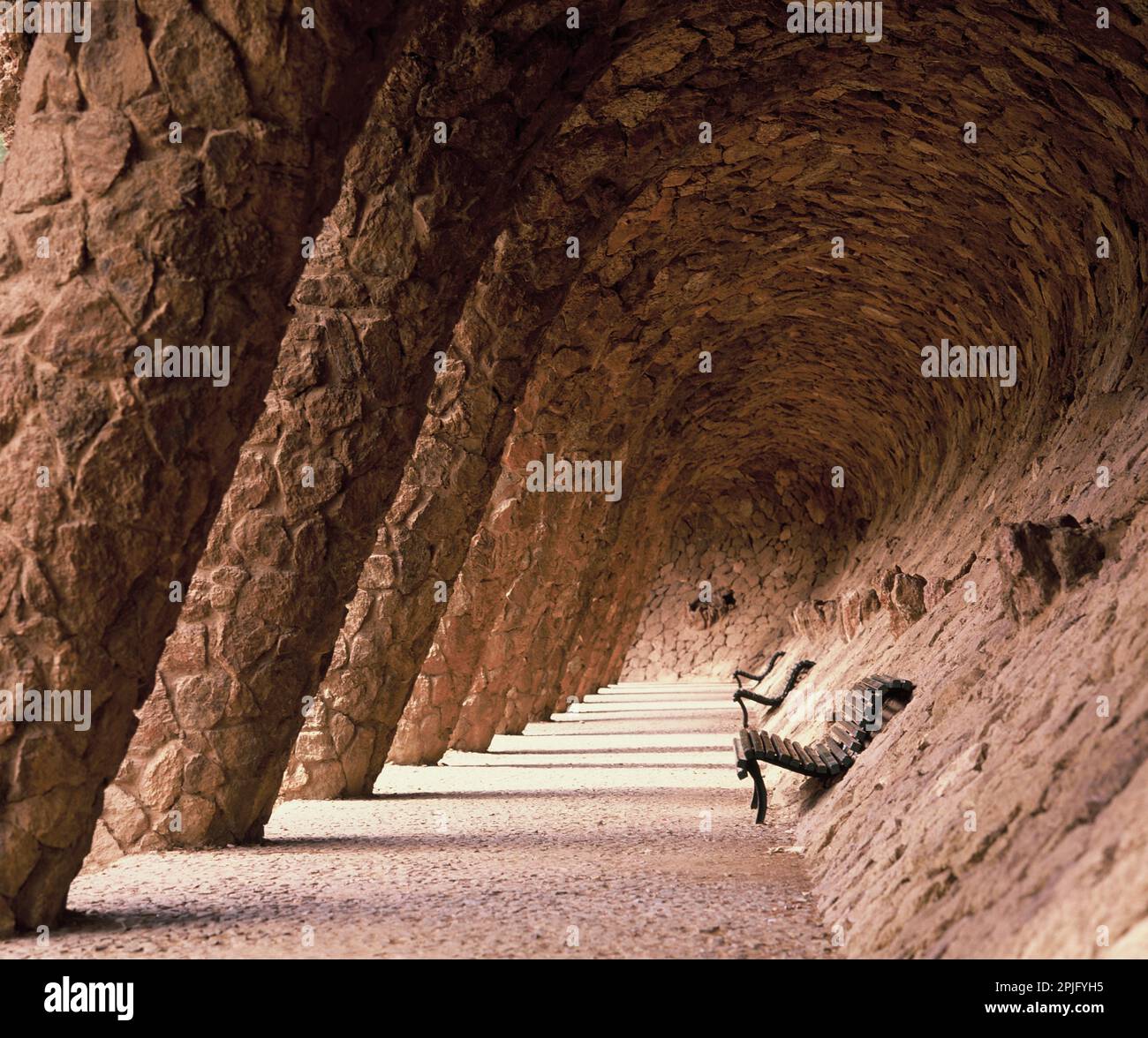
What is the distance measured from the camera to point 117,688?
4.05 m

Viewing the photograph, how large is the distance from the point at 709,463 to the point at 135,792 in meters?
16.9

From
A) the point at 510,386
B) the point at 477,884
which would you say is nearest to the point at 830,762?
the point at 477,884

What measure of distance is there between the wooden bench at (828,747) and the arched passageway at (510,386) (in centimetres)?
20

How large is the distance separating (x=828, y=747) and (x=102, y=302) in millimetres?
4775

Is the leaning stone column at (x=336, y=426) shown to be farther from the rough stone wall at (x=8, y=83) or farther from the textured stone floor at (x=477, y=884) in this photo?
the rough stone wall at (x=8, y=83)

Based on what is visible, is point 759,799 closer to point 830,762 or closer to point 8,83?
point 830,762

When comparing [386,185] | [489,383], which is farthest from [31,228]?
[489,383]

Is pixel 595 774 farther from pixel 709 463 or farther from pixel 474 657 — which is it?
pixel 709 463

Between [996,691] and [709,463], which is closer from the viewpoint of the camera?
[996,691]

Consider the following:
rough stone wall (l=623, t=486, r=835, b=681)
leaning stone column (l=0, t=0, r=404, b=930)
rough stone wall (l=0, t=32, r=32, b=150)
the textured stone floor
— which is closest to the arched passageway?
leaning stone column (l=0, t=0, r=404, b=930)

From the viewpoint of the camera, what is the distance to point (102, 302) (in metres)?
3.82

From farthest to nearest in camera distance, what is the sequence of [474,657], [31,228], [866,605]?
Answer: [866,605] < [474,657] < [31,228]

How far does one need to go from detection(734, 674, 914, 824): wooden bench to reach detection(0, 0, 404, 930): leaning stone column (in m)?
3.37

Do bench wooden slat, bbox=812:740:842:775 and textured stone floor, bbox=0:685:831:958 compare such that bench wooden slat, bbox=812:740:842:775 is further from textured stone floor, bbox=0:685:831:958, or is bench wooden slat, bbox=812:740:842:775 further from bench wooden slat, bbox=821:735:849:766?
textured stone floor, bbox=0:685:831:958
